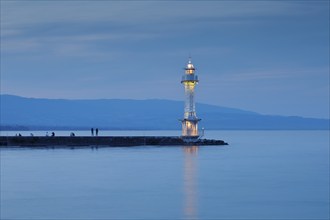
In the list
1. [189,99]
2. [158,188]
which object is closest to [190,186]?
[158,188]

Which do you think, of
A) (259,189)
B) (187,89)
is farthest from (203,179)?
(187,89)

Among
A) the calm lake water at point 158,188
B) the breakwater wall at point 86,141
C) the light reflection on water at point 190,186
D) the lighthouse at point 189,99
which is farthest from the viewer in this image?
the breakwater wall at point 86,141

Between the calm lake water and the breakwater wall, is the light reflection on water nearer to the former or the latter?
the calm lake water

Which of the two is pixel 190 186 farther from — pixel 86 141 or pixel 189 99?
pixel 86 141

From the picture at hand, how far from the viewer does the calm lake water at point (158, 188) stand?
29.7m

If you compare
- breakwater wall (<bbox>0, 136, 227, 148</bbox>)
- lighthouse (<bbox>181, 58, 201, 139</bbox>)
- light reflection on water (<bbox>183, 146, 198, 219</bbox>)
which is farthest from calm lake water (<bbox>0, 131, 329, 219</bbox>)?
breakwater wall (<bbox>0, 136, 227, 148</bbox>)

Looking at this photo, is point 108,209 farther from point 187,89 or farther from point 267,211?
point 187,89

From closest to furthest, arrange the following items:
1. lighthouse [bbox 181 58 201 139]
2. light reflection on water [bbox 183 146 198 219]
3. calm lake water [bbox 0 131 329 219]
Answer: calm lake water [bbox 0 131 329 219]
light reflection on water [bbox 183 146 198 219]
lighthouse [bbox 181 58 201 139]

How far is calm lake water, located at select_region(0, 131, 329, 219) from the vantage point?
29.7 m

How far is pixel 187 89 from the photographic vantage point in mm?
70188

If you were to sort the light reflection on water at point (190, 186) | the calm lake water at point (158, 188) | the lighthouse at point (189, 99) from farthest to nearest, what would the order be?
1. the lighthouse at point (189, 99)
2. the light reflection on water at point (190, 186)
3. the calm lake water at point (158, 188)

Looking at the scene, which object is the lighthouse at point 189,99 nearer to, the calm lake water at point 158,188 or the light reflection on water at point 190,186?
the light reflection on water at point 190,186

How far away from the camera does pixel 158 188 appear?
125ft

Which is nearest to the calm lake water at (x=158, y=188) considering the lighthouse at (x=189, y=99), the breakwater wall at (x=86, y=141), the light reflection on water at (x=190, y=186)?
the light reflection on water at (x=190, y=186)
